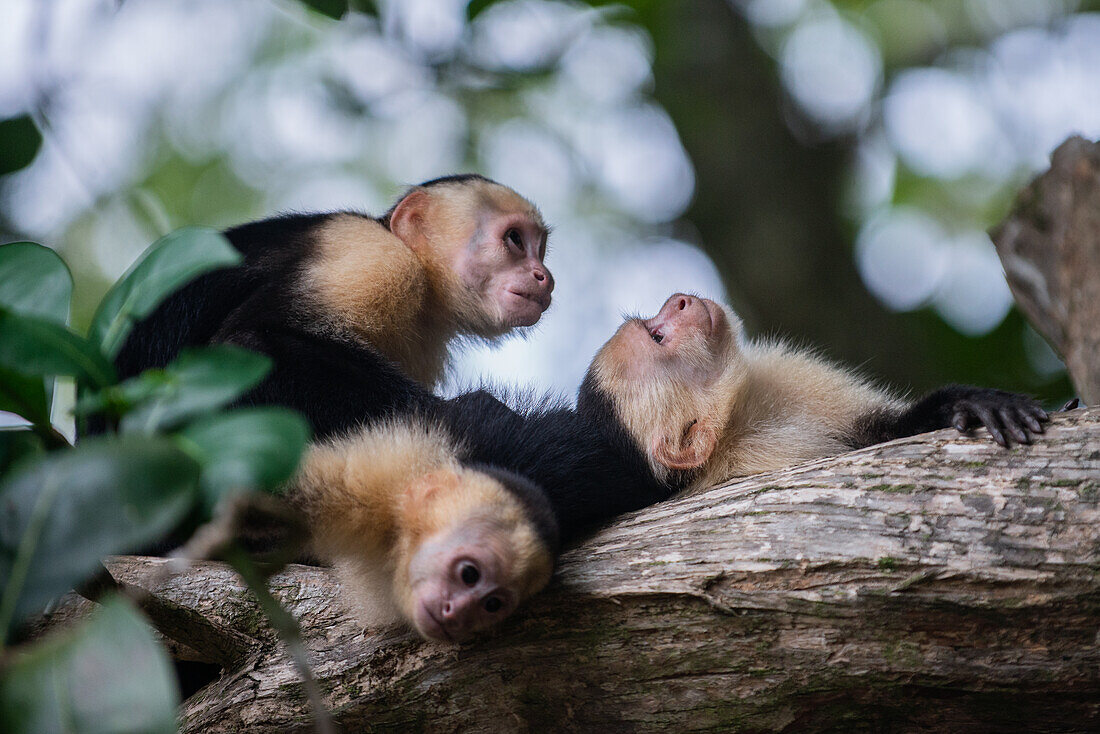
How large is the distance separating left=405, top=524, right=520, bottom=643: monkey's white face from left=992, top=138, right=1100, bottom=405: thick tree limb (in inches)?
114

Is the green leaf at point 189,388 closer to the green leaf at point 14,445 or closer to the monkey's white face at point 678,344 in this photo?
the green leaf at point 14,445

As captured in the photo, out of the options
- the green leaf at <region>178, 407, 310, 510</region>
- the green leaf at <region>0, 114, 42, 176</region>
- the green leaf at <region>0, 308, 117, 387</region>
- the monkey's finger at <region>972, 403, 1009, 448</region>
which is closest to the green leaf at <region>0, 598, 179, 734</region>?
the green leaf at <region>178, 407, 310, 510</region>

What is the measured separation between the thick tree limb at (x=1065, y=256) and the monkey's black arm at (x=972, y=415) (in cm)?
137

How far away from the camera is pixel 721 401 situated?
326 cm

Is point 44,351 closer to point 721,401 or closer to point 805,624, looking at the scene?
point 805,624

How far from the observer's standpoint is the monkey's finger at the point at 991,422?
2.41m

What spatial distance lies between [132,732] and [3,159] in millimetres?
1760

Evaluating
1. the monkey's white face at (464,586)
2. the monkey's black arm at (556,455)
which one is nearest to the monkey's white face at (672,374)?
the monkey's black arm at (556,455)

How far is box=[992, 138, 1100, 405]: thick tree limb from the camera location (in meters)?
4.02

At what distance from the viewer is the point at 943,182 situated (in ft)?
27.9

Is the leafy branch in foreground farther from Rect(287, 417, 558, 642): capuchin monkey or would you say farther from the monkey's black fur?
the monkey's black fur

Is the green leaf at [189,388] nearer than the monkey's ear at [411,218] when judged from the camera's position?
Yes

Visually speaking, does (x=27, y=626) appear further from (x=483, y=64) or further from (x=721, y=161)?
(x=721, y=161)

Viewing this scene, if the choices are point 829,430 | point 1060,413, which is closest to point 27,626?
point 829,430
